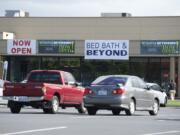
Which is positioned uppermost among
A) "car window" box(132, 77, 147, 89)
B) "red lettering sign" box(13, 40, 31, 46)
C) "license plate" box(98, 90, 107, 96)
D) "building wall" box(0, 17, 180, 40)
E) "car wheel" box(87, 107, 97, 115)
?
"building wall" box(0, 17, 180, 40)

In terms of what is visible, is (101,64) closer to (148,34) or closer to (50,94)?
(148,34)

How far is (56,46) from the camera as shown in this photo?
5722 centimetres

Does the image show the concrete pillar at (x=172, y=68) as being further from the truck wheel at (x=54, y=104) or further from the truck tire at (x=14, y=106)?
the truck tire at (x=14, y=106)

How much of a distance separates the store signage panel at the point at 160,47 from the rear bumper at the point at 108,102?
96.1 ft

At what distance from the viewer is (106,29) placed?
190 ft

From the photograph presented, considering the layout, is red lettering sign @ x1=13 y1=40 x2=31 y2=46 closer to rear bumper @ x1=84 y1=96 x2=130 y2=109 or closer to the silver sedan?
the silver sedan

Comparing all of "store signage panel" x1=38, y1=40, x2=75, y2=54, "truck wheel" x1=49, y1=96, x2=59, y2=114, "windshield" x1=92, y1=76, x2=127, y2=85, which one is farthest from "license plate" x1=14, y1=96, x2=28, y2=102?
"store signage panel" x1=38, y1=40, x2=75, y2=54

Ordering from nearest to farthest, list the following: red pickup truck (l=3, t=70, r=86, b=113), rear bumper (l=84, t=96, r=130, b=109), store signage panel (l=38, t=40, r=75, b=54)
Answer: rear bumper (l=84, t=96, r=130, b=109) < red pickup truck (l=3, t=70, r=86, b=113) < store signage panel (l=38, t=40, r=75, b=54)

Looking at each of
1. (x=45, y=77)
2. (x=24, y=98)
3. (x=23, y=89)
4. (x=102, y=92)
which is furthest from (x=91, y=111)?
(x=45, y=77)

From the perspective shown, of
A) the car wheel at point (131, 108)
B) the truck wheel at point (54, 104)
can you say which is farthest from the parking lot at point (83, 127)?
the truck wheel at point (54, 104)

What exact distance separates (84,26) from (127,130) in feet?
133

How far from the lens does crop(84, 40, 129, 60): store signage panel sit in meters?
54.3

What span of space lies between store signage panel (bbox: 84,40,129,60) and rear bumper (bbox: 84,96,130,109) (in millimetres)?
28100

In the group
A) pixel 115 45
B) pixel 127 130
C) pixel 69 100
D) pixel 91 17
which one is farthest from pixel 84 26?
pixel 127 130
